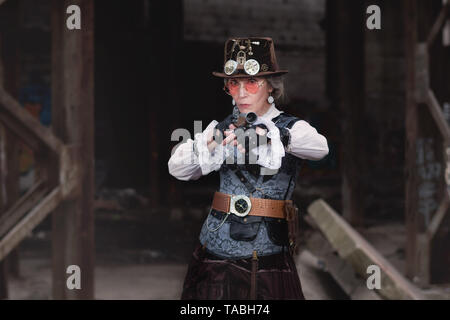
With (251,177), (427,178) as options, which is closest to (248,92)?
(251,177)

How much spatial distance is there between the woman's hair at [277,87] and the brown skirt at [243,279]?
1.84 feet

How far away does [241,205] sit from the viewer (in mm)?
2316

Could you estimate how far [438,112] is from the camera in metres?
5.93

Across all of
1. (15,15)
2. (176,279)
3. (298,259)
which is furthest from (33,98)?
(298,259)

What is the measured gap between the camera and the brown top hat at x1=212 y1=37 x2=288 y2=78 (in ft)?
7.34

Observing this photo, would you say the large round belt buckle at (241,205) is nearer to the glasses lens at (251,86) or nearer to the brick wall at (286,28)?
the glasses lens at (251,86)

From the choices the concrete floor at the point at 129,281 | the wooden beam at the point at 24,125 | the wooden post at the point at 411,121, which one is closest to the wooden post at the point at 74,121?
the wooden beam at the point at 24,125

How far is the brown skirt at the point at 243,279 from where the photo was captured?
2328 mm

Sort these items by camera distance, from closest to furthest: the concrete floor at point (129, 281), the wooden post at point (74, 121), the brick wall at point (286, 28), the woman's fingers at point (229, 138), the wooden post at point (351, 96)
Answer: the woman's fingers at point (229, 138) → the wooden post at point (74, 121) → the concrete floor at point (129, 281) → the wooden post at point (351, 96) → the brick wall at point (286, 28)

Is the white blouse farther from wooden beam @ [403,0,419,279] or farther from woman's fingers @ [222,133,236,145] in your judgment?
wooden beam @ [403,0,419,279]

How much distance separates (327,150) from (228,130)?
354 millimetres
